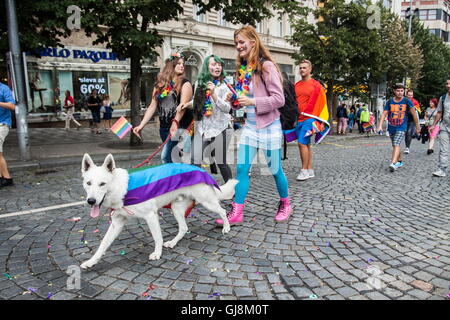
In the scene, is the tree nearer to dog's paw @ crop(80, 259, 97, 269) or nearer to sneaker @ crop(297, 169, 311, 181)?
sneaker @ crop(297, 169, 311, 181)

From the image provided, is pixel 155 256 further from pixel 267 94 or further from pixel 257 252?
pixel 267 94

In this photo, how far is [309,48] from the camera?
19.5m

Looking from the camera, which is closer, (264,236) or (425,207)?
(264,236)

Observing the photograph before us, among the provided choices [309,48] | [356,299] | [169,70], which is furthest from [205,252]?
[309,48]

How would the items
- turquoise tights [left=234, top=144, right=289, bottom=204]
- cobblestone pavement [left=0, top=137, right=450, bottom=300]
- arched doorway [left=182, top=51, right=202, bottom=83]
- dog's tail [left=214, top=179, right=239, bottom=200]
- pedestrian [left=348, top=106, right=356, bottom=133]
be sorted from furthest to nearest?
pedestrian [left=348, top=106, right=356, bottom=133]
arched doorway [left=182, top=51, right=202, bottom=83]
turquoise tights [left=234, top=144, right=289, bottom=204]
dog's tail [left=214, top=179, right=239, bottom=200]
cobblestone pavement [left=0, top=137, right=450, bottom=300]

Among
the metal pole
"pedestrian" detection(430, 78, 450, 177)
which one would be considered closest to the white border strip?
the metal pole

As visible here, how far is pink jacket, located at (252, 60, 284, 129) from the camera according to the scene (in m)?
3.79

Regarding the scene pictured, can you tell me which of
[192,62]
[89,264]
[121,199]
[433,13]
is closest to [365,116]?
[192,62]

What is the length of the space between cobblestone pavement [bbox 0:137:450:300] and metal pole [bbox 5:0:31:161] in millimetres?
3739

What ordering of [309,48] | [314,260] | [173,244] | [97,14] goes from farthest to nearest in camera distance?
[309,48] → [97,14] → [173,244] → [314,260]

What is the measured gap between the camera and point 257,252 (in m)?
3.48

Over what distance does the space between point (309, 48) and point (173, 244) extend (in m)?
18.2

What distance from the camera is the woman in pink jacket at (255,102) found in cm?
381
